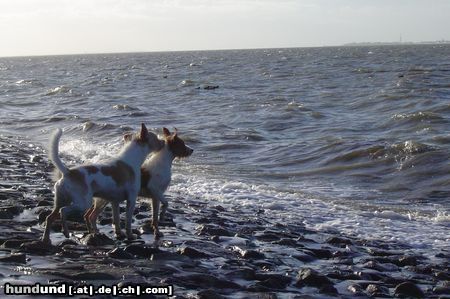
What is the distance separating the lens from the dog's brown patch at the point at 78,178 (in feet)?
23.2

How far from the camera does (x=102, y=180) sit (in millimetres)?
7355

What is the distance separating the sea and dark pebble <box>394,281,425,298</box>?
201 cm

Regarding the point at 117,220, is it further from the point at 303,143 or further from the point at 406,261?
the point at 303,143

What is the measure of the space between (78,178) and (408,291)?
3.81 m

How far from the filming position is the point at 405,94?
28391 millimetres

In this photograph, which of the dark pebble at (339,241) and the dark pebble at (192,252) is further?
the dark pebble at (339,241)

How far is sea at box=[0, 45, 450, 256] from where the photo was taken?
35.6ft

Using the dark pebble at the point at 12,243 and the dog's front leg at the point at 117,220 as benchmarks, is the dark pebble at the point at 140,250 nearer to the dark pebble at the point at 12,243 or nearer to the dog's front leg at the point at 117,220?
the dog's front leg at the point at 117,220

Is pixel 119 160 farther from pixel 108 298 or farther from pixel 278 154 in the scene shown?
pixel 278 154

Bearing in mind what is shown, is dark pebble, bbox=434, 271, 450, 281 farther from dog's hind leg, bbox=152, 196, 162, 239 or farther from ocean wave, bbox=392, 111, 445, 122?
ocean wave, bbox=392, 111, 445, 122

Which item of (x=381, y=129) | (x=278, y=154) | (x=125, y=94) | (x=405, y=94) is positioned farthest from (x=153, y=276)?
(x=125, y=94)

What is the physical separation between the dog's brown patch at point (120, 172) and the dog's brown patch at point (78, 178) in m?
0.34

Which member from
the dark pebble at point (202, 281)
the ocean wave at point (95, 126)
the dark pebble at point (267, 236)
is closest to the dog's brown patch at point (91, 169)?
the dark pebble at point (202, 281)

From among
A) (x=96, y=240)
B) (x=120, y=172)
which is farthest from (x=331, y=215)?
(x=96, y=240)
